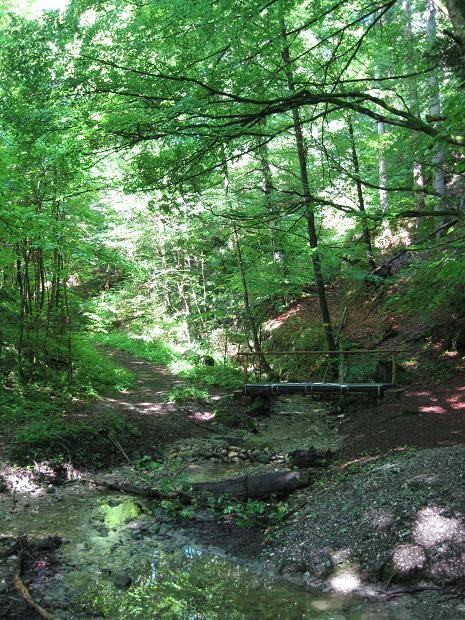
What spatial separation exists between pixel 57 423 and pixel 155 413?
2.75 meters

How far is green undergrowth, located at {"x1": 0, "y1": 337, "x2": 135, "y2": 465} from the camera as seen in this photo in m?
7.18

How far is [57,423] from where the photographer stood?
26.1 feet

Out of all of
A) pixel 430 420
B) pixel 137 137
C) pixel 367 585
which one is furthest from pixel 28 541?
pixel 430 420

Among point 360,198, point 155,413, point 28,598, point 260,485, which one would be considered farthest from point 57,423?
point 360,198

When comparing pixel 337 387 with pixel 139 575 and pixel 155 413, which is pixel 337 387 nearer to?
pixel 155 413

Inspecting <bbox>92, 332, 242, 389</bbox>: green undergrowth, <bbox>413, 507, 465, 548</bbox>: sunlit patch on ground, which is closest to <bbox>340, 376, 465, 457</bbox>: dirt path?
<bbox>413, 507, 465, 548</bbox>: sunlit patch on ground

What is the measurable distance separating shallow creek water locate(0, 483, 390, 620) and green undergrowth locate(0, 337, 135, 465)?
3.88 feet

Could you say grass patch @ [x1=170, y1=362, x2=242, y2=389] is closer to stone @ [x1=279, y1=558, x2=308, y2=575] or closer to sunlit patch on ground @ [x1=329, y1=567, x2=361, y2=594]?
stone @ [x1=279, y1=558, x2=308, y2=575]

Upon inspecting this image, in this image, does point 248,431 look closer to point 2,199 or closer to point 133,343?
point 2,199

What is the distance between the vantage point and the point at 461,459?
5.28m

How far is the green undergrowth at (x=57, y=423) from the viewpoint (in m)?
7.18

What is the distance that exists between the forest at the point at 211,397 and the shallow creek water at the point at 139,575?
0.03 m

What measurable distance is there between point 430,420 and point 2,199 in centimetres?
838

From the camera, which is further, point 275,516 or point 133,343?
point 133,343
